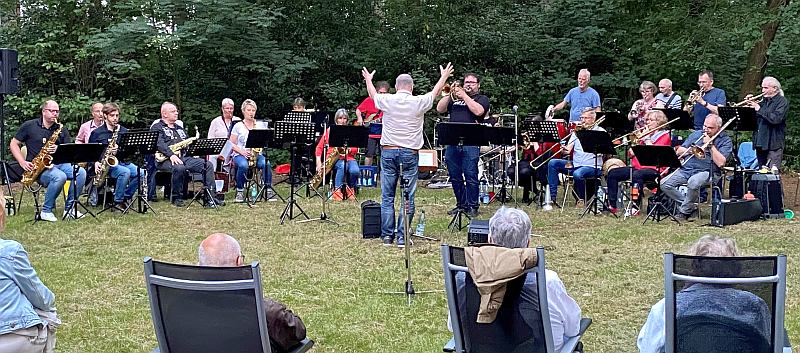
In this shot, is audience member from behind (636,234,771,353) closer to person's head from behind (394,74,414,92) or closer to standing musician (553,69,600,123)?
person's head from behind (394,74,414,92)

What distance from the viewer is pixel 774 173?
10.5 m

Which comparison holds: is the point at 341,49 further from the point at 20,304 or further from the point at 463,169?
the point at 20,304

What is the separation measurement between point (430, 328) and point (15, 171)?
7468 millimetres

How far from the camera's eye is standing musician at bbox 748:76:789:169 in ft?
34.6

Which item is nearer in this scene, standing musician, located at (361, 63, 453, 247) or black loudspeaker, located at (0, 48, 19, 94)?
standing musician, located at (361, 63, 453, 247)

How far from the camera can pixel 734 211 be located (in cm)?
980

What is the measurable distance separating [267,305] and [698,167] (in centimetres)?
776

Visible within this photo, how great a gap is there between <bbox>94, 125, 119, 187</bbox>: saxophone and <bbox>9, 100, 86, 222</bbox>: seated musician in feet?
0.74

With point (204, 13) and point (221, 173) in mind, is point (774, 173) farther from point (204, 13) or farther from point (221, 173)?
point (204, 13)

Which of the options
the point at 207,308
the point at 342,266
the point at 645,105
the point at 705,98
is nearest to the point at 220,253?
the point at 207,308

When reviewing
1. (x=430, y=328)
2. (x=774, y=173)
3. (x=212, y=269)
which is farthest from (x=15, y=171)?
(x=774, y=173)

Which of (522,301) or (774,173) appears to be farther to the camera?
(774,173)

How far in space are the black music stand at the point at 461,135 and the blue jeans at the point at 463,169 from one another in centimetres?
42

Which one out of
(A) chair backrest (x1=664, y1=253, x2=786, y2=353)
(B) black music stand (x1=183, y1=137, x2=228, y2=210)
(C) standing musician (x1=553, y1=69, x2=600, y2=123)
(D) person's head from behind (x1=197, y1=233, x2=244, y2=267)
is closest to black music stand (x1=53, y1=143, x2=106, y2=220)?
(B) black music stand (x1=183, y1=137, x2=228, y2=210)
